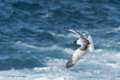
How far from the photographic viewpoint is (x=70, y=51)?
1778 centimetres

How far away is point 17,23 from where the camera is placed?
21.5 m

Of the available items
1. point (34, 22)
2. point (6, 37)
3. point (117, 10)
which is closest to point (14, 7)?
point (34, 22)

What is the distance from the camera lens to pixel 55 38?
63.6ft

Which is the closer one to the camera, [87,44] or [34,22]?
[87,44]

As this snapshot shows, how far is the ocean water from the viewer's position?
14.6 m

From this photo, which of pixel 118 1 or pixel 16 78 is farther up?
pixel 118 1

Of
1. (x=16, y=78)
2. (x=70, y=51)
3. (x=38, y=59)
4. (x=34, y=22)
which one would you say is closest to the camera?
(x=16, y=78)

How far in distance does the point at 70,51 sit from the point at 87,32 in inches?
128

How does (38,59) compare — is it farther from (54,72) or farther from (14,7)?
(14,7)

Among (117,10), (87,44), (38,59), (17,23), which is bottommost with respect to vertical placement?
(87,44)

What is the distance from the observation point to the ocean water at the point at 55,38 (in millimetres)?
14633

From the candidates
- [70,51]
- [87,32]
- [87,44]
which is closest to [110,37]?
[87,32]

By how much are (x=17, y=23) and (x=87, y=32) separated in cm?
490

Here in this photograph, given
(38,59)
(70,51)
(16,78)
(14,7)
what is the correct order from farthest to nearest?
(14,7), (70,51), (38,59), (16,78)
